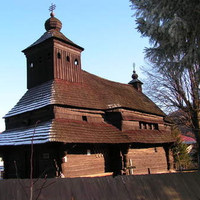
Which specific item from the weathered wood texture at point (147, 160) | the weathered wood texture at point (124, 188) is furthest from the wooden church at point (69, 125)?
the weathered wood texture at point (124, 188)

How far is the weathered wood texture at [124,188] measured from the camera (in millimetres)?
6648

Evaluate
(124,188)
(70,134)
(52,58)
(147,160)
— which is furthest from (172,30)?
(147,160)

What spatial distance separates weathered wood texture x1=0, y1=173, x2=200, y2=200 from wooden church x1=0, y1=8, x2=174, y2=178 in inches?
213

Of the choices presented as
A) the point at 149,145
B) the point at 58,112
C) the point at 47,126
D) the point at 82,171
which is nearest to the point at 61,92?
the point at 58,112

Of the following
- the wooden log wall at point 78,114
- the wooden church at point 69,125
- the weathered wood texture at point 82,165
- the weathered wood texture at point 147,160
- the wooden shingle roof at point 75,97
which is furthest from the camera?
the weathered wood texture at point 147,160

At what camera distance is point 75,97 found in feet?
52.5

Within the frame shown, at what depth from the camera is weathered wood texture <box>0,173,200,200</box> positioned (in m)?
6.65

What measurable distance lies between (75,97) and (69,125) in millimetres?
2541

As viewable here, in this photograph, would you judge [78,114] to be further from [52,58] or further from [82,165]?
[52,58]

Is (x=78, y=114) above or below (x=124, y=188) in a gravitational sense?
above

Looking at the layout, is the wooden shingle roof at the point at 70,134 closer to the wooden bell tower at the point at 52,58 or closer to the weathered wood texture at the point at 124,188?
the wooden bell tower at the point at 52,58

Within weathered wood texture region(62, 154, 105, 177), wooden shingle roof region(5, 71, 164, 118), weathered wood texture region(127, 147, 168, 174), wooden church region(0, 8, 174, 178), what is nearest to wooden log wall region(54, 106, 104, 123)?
wooden church region(0, 8, 174, 178)

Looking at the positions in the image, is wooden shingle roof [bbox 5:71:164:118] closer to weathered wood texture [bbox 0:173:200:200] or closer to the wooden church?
the wooden church

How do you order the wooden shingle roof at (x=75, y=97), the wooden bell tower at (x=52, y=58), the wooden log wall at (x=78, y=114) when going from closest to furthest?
the wooden log wall at (x=78, y=114) < the wooden shingle roof at (x=75, y=97) < the wooden bell tower at (x=52, y=58)
